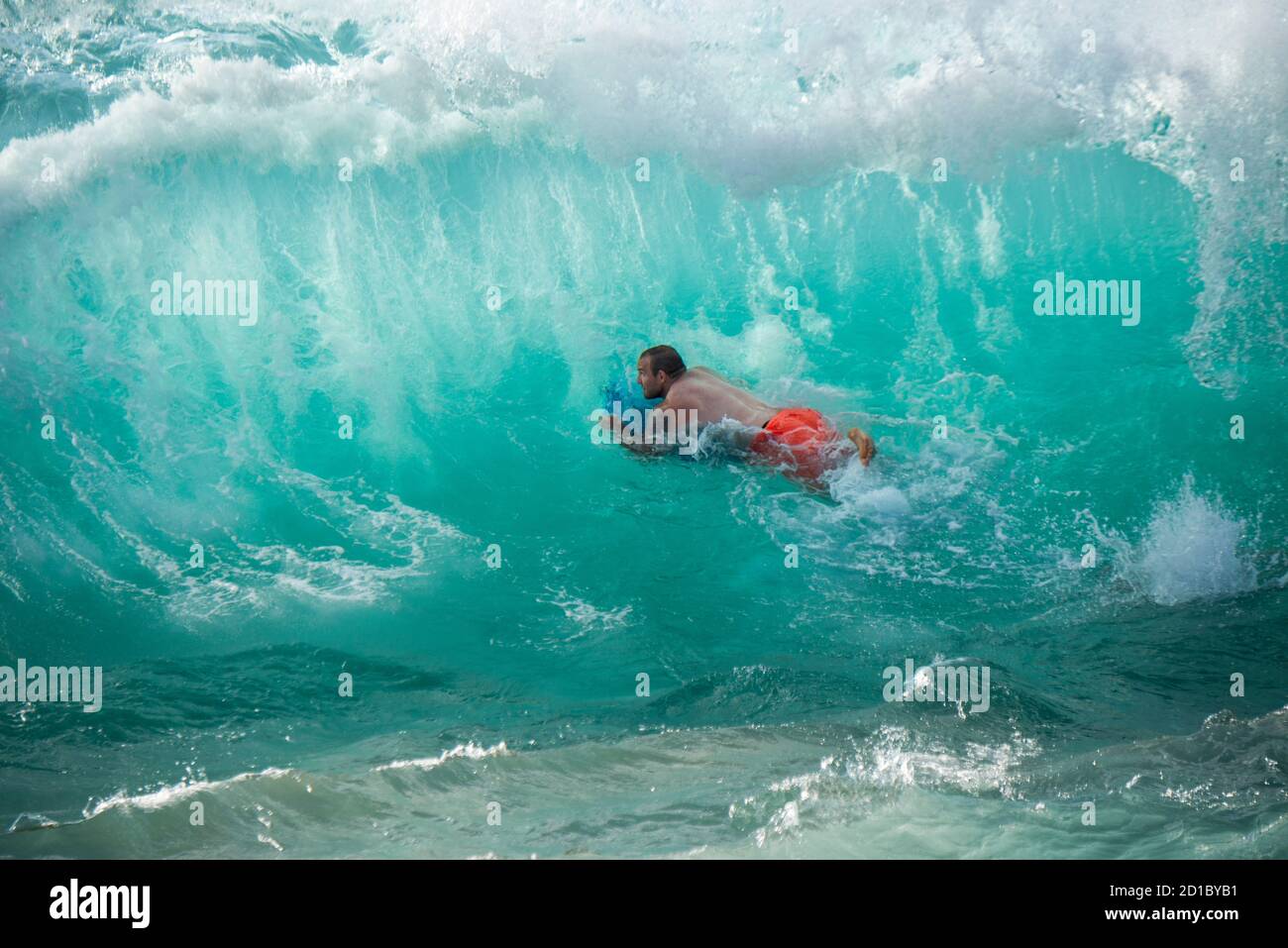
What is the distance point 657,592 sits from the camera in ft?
20.1

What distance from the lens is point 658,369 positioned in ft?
24.5

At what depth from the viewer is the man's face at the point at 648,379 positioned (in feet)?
24.5

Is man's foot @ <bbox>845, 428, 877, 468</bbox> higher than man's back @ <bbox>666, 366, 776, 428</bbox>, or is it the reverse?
man's back @ <bbox>666, 366, 776, 428</bbox>

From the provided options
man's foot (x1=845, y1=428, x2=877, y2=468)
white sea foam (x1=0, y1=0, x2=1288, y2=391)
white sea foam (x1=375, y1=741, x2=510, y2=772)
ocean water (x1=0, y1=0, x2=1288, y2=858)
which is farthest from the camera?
white sea foam (x1=0, y1=0, x2=1288, y2=391)

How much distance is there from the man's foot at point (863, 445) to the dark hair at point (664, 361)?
140 cm

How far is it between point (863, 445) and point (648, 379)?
5.57ft

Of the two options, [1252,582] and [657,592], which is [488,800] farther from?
[1252,582]

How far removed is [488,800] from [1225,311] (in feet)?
23.8

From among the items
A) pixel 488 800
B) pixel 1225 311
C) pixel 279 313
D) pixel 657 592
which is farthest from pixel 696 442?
pixel 1225 311

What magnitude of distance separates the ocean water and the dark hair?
824mm

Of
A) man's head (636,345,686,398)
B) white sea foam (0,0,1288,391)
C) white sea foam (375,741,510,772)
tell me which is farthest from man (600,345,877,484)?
white sea foam (375,741,510,772)

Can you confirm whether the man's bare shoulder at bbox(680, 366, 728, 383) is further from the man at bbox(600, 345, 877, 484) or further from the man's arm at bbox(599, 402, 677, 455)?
the man's arm at bbox(599, 402, 677, 455)

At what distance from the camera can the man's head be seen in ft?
24.5

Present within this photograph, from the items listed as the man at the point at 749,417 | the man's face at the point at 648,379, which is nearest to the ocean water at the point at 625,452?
the man at the point at 749,417
